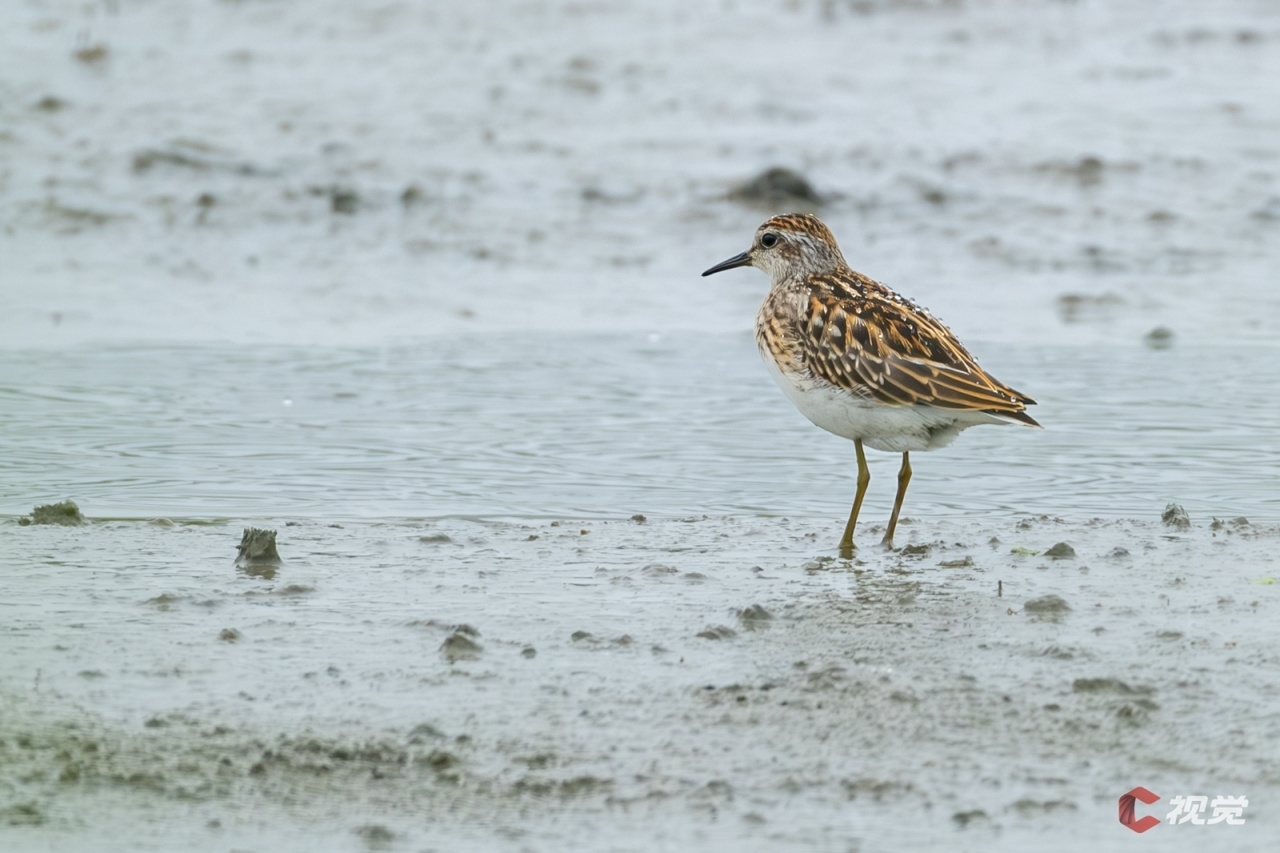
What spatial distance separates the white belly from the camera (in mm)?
6711

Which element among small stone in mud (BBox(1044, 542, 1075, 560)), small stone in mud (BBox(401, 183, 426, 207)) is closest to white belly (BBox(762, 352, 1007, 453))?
small stone in mud (BBox(1044, 542, 1075, 560))

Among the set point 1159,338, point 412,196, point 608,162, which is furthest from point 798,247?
point 608,162

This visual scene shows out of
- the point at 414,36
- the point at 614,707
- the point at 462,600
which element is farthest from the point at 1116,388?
the point at 414,36

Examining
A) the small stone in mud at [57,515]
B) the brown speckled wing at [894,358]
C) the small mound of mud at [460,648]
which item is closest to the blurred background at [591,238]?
the small stone in mud at [57,515]

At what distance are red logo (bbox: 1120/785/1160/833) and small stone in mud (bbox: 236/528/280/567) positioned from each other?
3275mm

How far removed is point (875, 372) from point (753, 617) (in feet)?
5.06

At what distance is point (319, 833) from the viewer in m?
3.93

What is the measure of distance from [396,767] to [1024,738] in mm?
1595

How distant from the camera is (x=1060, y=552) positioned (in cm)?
641

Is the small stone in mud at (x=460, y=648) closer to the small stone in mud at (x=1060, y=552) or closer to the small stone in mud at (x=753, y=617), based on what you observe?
the small stone in mud at (x=753, y=617)

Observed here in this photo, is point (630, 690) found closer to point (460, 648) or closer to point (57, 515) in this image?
point (460, 648)

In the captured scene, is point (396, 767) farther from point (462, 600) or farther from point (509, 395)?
point (509, 395)

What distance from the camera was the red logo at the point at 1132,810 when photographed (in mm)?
3973

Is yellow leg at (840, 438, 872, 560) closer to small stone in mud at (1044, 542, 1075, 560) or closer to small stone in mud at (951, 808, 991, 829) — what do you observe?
small stone in mud at (1044, 542, 1075, 560)
